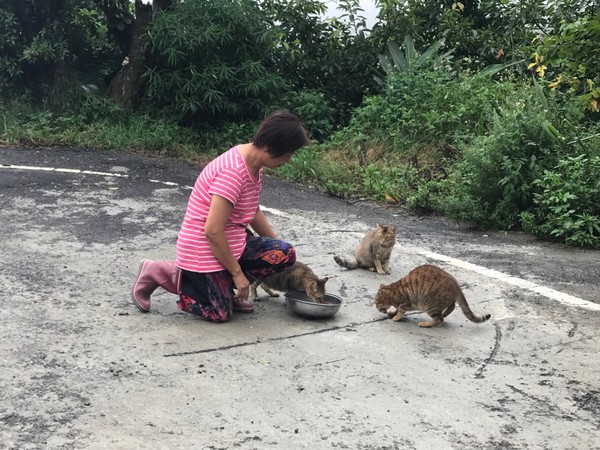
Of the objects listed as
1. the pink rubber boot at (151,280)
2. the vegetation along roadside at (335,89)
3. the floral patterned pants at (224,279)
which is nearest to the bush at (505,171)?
the vegetation along roadside at (335,89)

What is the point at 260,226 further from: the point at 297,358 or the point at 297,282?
the point at 297,358

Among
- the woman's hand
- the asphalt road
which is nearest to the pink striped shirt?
the woman's hand

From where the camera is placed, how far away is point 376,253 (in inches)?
244

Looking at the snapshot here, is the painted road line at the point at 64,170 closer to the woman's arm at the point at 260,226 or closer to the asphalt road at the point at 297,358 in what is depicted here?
the asphalt road at the point at 297,358

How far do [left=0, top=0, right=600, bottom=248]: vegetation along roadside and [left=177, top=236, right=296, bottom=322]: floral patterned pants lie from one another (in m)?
3.72

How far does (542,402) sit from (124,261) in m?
3.75

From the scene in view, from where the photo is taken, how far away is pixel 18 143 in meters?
11.4

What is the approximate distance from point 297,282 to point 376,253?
1.16m

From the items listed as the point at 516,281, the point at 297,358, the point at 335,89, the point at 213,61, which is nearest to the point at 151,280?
the point at 297,358

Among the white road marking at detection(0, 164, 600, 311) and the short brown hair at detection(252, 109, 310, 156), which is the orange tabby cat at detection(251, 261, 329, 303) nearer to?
the short brown hair at detection(252, 109, 310, 156)

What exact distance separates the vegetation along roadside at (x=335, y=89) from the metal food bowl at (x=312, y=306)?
3478 millimetres

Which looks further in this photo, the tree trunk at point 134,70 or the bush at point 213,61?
the tree trunk at point 134,70

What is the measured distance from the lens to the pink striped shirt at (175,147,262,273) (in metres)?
4.66

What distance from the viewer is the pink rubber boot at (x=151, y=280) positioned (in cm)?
504
